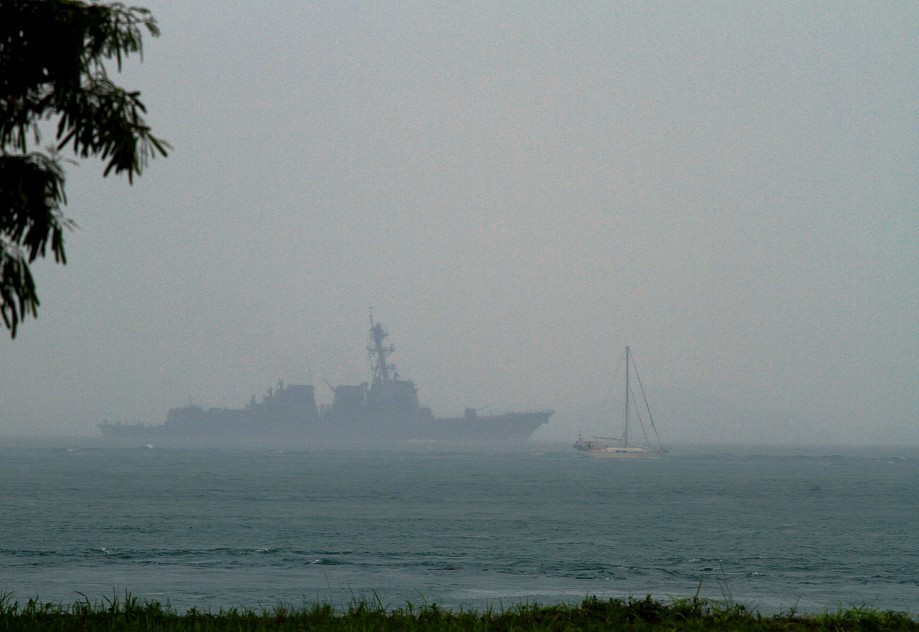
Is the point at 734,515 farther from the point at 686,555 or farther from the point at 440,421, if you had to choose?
the point at 440,421

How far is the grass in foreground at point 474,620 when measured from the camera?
7.71 metres

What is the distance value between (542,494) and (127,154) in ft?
142

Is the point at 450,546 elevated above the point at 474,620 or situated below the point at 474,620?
below

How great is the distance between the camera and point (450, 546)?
78.0 ft

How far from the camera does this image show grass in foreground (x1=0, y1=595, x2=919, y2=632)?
7.71 meters

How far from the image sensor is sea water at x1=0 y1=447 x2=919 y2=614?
16.0 metres

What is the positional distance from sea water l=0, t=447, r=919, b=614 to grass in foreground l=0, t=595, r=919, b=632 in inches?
39.1

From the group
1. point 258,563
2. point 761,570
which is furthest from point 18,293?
point 761,570

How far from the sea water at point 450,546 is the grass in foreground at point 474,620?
99 centimetres

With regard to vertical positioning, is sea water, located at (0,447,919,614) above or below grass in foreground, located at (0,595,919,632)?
below

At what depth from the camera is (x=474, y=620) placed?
816cm

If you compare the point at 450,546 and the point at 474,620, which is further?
the point at 450,546

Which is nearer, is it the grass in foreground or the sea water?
the grass in foreground

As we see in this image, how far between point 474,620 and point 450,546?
1591cm
